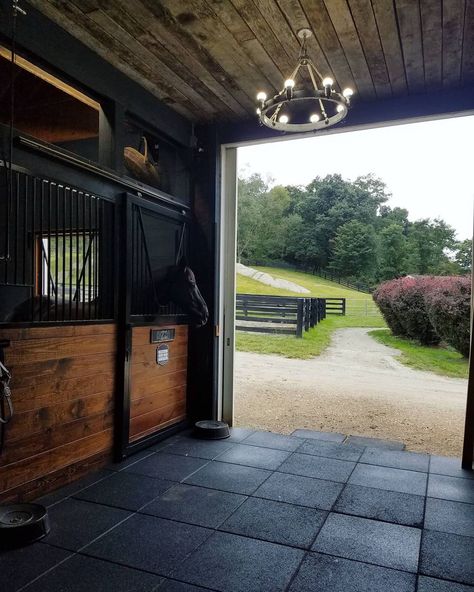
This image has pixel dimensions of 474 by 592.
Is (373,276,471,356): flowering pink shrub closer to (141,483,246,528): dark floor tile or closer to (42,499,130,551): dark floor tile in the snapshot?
(141,483,246,528): dark floor tile

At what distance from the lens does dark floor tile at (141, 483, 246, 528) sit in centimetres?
210

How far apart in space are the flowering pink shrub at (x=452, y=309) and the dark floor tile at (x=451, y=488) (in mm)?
4293

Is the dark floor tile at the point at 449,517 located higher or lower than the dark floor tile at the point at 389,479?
higher

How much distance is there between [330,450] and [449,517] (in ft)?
3.61

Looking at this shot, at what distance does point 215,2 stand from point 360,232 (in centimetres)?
399

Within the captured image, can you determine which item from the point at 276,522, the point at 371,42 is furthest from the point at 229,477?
the point at 371,42

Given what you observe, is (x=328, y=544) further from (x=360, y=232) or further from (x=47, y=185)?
(x=360, y=232)

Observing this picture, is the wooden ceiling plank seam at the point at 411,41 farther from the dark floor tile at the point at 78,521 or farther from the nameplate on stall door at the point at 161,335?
the dark floor tile at the point at 78,521

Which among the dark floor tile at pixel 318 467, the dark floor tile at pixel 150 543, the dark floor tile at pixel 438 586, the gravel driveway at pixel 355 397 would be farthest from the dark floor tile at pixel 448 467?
the dark floor tile at pixel 150 543

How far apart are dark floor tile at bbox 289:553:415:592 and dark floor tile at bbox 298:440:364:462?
1367 millimetres

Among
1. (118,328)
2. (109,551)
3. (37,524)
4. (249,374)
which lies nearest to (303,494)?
(109,551)

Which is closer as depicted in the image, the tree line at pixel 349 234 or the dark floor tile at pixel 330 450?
the dark floor tile at pixel 330 450

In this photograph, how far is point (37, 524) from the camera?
6.11ft

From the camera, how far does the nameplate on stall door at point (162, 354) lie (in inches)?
131
